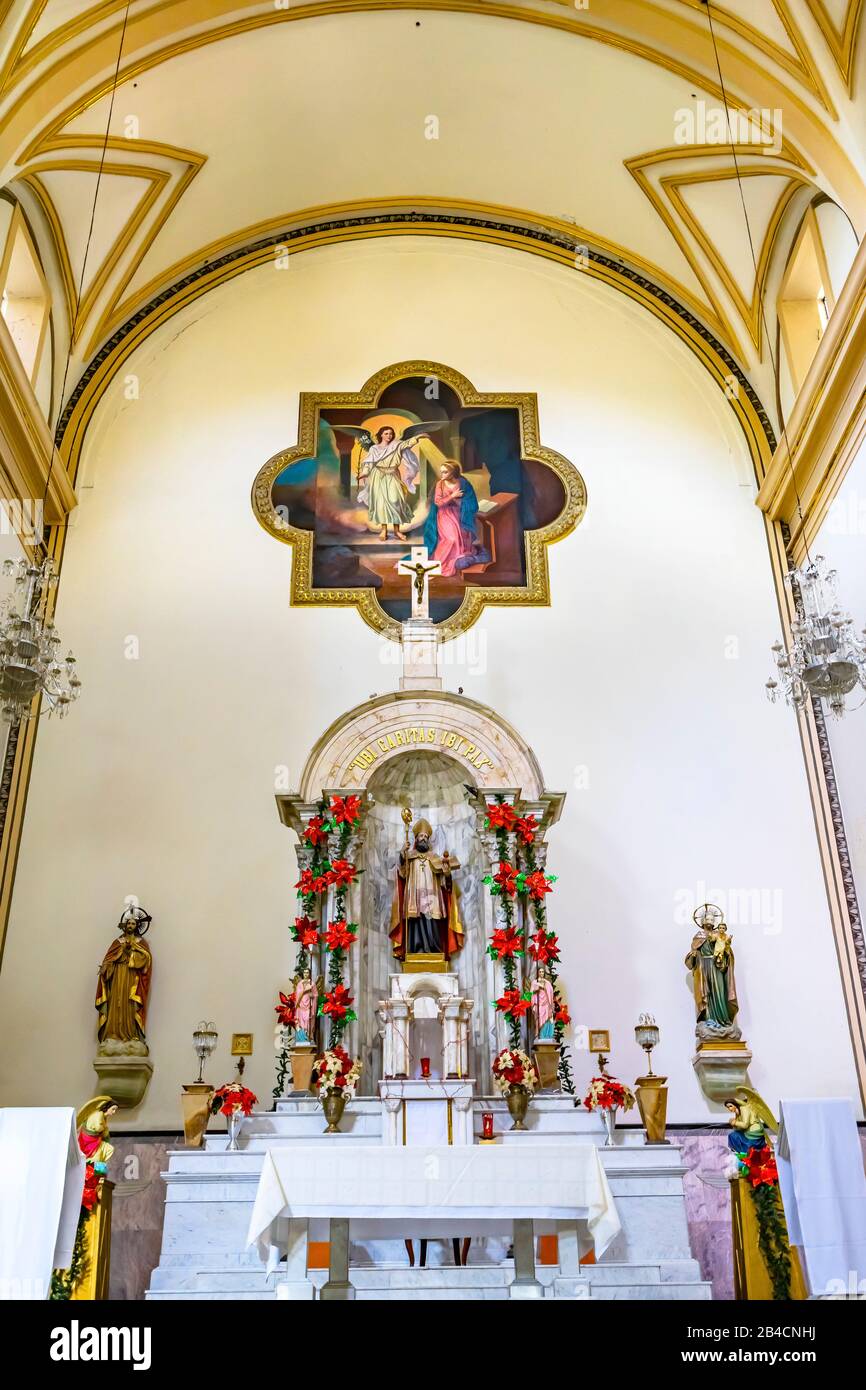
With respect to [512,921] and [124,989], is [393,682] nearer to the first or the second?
[512,921]

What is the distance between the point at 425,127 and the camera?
13461 millimetres

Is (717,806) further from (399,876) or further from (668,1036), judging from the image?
(399,876)

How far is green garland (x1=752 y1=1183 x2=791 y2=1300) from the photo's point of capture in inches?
268

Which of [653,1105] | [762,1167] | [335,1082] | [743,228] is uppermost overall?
[743,228]

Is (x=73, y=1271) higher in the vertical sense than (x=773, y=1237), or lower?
lower

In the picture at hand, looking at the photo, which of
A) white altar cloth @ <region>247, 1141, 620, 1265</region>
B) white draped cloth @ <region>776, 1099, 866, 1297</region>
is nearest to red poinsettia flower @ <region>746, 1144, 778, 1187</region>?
white draped cloth @ <region>776, 1099, 866, 1297</region>

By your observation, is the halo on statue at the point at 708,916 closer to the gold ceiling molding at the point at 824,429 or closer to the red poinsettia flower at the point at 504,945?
the red poinsettia flower at the point at 504,945

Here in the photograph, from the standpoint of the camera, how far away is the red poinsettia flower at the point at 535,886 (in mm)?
10266

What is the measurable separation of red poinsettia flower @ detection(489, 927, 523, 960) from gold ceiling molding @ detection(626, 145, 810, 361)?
7.66 meters

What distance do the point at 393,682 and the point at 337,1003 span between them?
3.72 meters

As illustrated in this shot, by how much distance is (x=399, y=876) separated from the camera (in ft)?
35.1

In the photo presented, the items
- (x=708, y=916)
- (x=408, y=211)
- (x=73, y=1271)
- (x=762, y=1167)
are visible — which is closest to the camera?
(x=73, y=1271)

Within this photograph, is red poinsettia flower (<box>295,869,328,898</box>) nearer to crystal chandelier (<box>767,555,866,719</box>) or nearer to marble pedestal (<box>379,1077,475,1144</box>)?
marble pedestal (<box>379,1077,475,1144</box>)

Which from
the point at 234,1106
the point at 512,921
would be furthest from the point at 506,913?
the point at 234,1106
